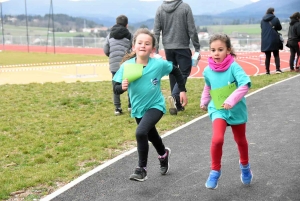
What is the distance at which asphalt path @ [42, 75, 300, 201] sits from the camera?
17.2 feet

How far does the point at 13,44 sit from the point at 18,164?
184 ft

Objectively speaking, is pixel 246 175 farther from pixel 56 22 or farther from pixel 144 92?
pixel 56 22

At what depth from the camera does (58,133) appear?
28.5ft

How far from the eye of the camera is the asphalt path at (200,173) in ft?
17.2

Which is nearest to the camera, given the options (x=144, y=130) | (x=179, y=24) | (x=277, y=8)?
(x=144, y=130)

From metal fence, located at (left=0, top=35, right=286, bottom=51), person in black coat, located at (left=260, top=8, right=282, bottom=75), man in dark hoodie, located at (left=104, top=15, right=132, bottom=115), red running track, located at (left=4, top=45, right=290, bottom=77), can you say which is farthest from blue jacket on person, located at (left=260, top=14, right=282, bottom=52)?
metal fence, located at (left=0, top=35, right=286, bottom=51)

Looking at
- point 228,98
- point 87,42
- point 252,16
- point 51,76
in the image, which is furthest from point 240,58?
point 252,16

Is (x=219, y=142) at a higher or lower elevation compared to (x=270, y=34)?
lower

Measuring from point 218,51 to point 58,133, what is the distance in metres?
4.24

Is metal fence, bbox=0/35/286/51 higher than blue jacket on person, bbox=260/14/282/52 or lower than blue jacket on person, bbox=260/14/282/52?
lower

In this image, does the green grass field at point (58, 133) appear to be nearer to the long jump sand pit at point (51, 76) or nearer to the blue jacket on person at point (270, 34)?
the blue jacket on person at point (270, 34)

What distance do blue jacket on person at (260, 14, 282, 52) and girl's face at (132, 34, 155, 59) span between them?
11.4 meters

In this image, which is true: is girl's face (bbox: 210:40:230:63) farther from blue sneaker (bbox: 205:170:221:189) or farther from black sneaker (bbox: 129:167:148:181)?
black sneaker (bbox: 129:167:148:181)

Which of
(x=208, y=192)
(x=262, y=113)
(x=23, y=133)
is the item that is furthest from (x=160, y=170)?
(x=262, y=113)
